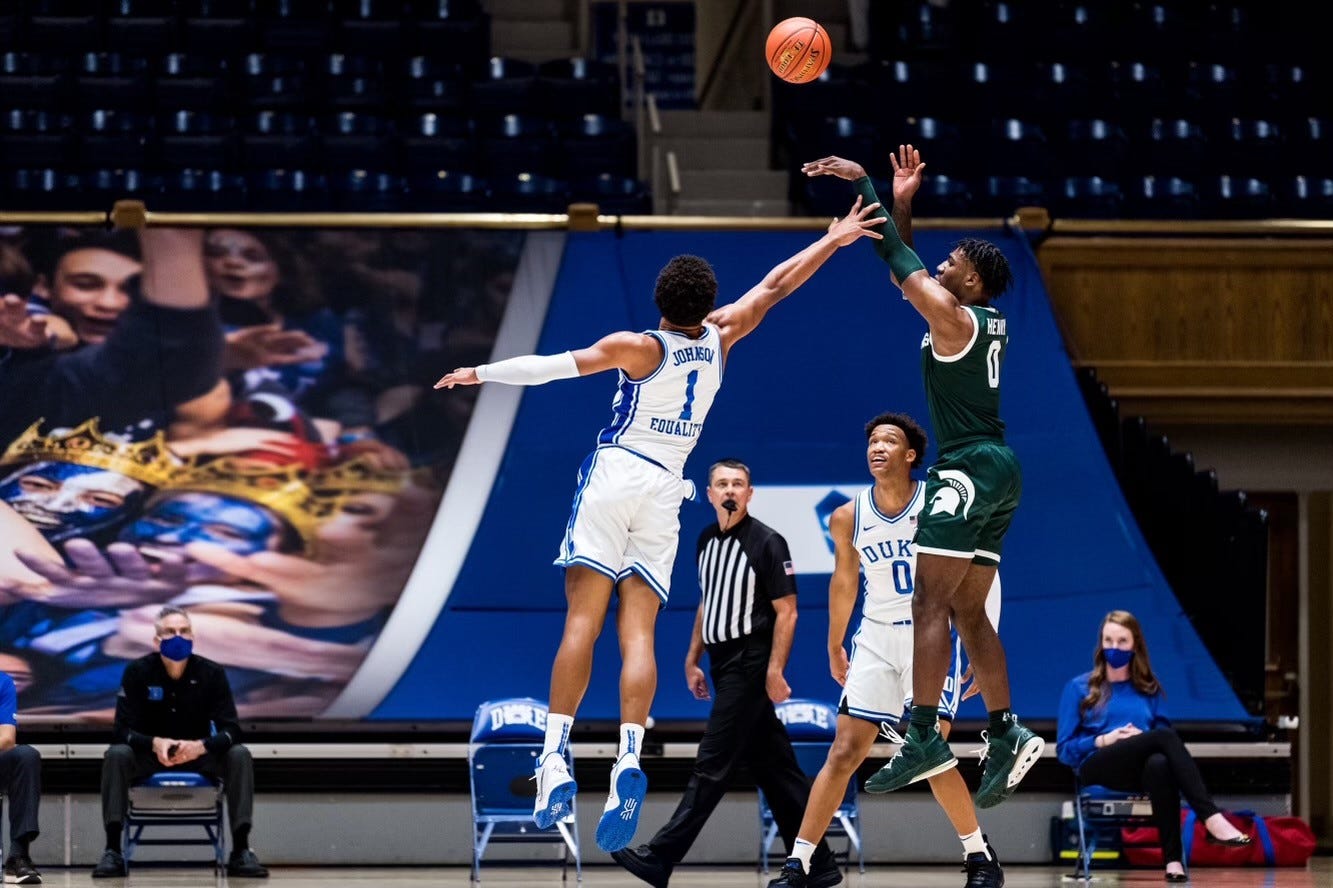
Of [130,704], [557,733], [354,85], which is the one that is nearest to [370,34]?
[354,85]

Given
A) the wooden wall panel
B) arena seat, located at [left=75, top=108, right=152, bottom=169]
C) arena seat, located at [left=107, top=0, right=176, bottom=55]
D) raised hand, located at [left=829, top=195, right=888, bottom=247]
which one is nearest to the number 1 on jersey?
raised hand, located at [left=829, top=195, right=888, bottom=247]

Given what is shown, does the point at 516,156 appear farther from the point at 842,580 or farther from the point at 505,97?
the point at 842,580

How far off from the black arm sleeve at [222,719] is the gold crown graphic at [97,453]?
1599 mm

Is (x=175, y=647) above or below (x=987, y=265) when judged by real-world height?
below

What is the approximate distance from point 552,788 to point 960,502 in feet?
5.69

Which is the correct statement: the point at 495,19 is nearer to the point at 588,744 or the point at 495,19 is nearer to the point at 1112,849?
the point at 588,744

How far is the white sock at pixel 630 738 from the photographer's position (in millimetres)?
6512

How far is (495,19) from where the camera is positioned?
51.8 feet

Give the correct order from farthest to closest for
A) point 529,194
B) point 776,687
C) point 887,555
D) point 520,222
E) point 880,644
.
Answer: point 529,194 → point 520,222 → point 776,687 → point 887,555 → point 880,644

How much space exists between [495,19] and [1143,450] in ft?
23.9

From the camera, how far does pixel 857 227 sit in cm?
672

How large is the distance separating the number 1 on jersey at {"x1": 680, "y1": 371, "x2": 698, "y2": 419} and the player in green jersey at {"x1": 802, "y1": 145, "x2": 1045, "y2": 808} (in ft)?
2.65

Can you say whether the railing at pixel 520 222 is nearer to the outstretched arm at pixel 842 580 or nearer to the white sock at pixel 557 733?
the outstretched arm at pixel 842 580

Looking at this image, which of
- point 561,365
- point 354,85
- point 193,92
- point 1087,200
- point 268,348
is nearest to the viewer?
point 561,365
